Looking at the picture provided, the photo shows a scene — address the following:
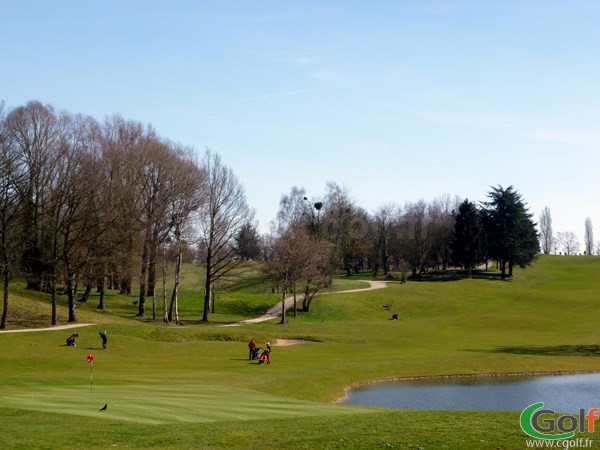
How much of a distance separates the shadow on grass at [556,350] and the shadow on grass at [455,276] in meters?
53.6

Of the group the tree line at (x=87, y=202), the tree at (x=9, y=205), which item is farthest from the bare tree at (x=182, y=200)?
Result: the tree at (x=9, y=205)

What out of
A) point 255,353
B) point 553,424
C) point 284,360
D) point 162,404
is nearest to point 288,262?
point 284,360

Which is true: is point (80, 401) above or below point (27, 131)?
below

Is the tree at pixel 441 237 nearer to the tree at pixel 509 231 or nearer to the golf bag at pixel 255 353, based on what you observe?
the tree at pixel 509 231

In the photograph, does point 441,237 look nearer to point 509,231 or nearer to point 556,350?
point 509,231

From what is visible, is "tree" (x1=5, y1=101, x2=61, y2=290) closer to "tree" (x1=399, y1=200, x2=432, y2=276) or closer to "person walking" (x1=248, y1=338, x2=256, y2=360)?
"person walking" (x1=248, y1=338, x2=256, y2=360)

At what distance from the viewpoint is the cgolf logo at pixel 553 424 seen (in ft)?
59.6

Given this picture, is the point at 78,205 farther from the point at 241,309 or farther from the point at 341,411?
the point at 341,411

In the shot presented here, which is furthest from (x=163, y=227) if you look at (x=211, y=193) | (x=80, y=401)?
(x=80, y=401)

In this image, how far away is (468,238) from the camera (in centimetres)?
11975

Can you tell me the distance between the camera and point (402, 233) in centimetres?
13975

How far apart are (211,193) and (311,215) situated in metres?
39.9

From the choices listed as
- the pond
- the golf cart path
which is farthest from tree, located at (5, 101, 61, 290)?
the pond

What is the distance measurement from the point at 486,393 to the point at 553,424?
22.4m
